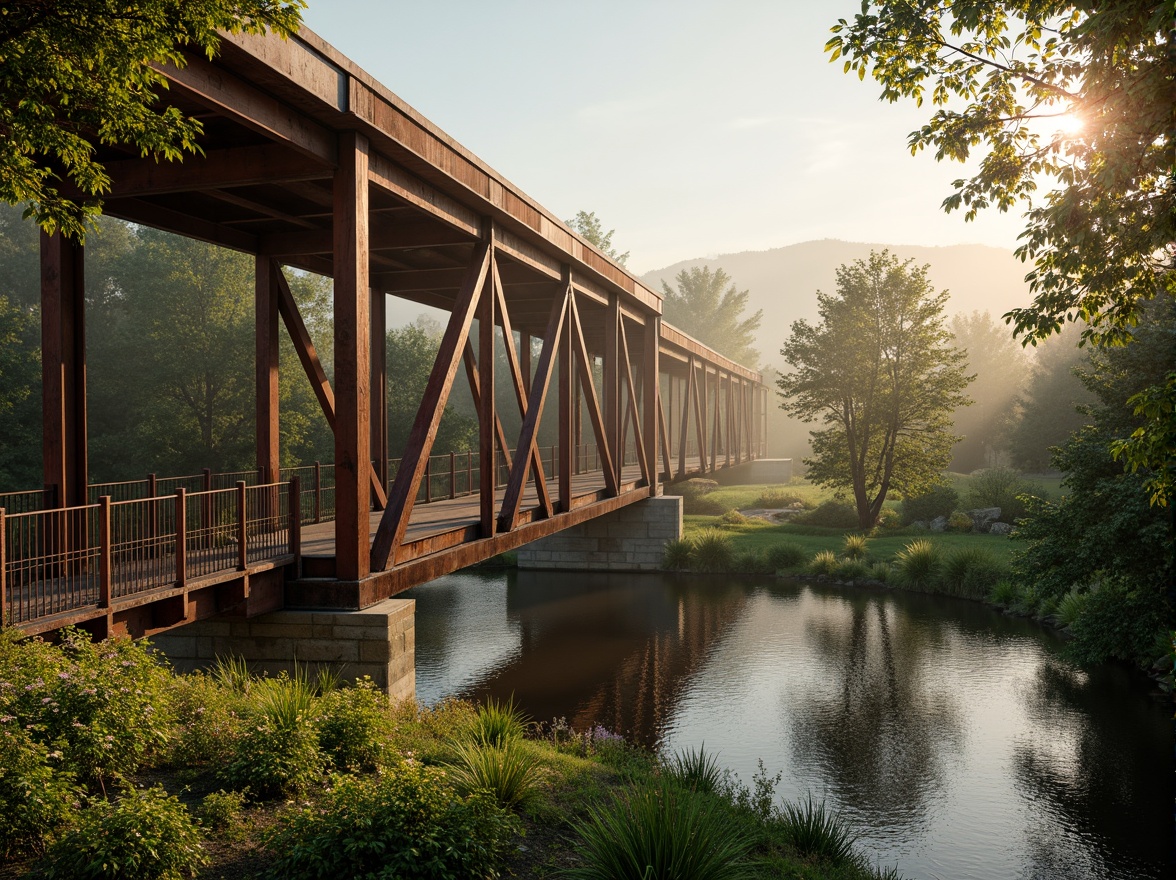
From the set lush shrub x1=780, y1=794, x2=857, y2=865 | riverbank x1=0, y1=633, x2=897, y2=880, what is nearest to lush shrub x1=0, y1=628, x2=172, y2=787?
riverbank x1=0, y1=633, x2=897, y2=880

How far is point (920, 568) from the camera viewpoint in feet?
81.8

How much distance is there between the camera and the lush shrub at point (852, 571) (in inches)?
1022

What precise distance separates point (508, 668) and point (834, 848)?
30.4 feet

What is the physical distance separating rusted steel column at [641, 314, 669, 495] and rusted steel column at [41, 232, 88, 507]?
17.9 m

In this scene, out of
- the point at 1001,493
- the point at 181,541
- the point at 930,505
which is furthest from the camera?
the point at 930,505

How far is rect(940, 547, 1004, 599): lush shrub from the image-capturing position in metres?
23.4

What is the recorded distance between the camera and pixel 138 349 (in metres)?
37.4

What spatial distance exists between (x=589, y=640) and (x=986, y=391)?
62602 mm

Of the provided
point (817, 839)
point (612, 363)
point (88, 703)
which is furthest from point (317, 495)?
point (817, 839)

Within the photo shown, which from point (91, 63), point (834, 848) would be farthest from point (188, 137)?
point (834, 848)

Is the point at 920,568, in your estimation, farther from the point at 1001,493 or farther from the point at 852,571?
the point at 1001,493

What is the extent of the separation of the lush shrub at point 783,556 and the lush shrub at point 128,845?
78.4 feet

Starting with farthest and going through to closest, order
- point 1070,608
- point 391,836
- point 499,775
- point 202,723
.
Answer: point 1070,608 → point 202,723 → point 499,775 → point 391,836

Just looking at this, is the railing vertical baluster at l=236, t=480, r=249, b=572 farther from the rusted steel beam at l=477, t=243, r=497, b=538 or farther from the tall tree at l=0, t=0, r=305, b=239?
the rusted steel beam at l=477, t=243, r=497, b=538
